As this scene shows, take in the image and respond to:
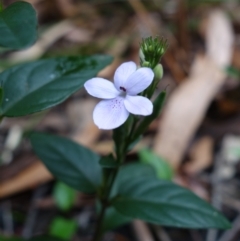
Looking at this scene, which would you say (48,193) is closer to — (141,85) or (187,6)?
(141,85)

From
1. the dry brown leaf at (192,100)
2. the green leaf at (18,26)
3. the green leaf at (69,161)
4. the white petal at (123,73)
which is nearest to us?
the green leaf at (18,26)

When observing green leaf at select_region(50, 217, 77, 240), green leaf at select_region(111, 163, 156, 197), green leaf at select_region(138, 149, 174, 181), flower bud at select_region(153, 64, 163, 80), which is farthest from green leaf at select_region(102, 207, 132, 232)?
flower bud at select_region(153, 64, 163, 80)

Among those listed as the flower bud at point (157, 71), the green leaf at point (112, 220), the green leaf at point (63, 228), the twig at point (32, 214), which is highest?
the flower bud at point (157, 71)

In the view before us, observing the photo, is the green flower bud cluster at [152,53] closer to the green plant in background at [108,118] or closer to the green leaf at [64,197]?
the green plant in background at [108,118]

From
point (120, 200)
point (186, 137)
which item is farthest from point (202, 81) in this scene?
point (120, 200)

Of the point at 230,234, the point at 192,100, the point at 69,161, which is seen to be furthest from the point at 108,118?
the point at 192,100

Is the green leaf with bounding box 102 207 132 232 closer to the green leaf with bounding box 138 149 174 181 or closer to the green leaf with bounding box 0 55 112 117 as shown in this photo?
the green leaf with bounding box 138 149 174 181

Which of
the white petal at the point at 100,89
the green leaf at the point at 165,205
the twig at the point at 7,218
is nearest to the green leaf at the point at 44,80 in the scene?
the white petal at the point at 100,89
